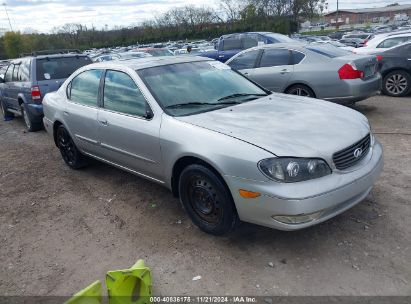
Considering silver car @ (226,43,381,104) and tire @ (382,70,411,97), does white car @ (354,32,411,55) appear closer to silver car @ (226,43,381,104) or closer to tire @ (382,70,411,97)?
tire @ (382,70,411,97)

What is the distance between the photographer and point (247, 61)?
8.73m

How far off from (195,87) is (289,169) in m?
1.69

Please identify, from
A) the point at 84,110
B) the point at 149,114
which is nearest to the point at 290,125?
the point at 149,114

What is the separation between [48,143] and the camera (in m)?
7.81

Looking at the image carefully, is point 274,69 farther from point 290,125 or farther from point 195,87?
point 290,125

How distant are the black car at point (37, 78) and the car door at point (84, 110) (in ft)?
10.4

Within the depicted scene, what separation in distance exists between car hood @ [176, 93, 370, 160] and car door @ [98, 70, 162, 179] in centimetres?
48

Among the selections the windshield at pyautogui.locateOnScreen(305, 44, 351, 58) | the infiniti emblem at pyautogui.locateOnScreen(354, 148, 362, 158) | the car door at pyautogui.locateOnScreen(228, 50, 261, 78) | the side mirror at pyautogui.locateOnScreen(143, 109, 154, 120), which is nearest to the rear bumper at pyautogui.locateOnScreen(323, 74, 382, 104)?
the windshield at pyautogui.locateOnScreen(305, 44, 351, 58)

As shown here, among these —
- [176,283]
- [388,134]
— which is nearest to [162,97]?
[176,283]

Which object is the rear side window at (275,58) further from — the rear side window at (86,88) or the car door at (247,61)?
the rear side window at (86,88)

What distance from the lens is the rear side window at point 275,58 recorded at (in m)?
7.98

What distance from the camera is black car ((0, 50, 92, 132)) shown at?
8.32 m

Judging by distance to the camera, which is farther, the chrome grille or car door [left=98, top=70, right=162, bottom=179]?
car door [left=98, top=70, right=162, bottom=179]

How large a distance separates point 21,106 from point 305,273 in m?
8.18
